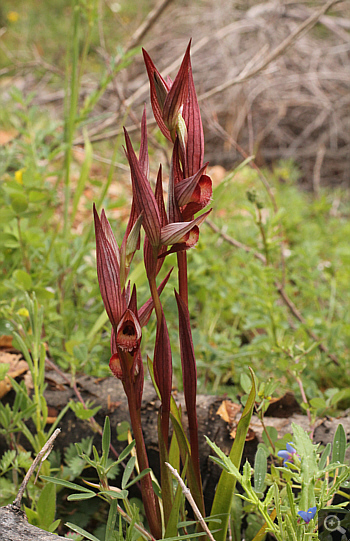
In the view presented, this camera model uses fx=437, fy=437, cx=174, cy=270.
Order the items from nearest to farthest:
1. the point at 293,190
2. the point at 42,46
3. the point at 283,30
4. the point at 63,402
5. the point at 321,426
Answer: the point at 321,426, the point at 63,402, the point at 293,190, the point at 283,30, the point at 42,46

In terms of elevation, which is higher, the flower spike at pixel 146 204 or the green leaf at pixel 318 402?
the flower spike at pixel 146 204

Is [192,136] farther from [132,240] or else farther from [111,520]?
[111,520]

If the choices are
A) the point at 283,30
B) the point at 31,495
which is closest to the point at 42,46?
the point at 283,30

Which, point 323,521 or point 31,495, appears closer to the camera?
point 323,521

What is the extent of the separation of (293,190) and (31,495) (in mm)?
3176

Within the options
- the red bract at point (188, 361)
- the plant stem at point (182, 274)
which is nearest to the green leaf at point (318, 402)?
the red bract at point (188, 361)

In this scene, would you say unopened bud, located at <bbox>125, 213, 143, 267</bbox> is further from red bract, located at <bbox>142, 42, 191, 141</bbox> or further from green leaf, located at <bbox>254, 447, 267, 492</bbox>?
green leaf, located at <bbox>254, 447, 267, 492</bbox>

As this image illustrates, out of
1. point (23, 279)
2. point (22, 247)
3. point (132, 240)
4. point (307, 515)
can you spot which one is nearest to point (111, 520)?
point (307, 515)

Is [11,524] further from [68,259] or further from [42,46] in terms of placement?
[42,46]

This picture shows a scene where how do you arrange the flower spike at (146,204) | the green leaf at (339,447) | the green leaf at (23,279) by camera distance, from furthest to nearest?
the green leaf at (23,279) < the green leaf at (339,447) < the flower spike at (146,204)

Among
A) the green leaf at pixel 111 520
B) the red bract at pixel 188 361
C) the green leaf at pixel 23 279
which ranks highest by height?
the green leaf at pixel 23 279

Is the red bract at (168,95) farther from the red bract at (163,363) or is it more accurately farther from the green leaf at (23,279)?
the green leaf at (23,279)


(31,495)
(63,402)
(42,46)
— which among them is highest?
(42,46)

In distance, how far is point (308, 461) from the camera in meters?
0.69
